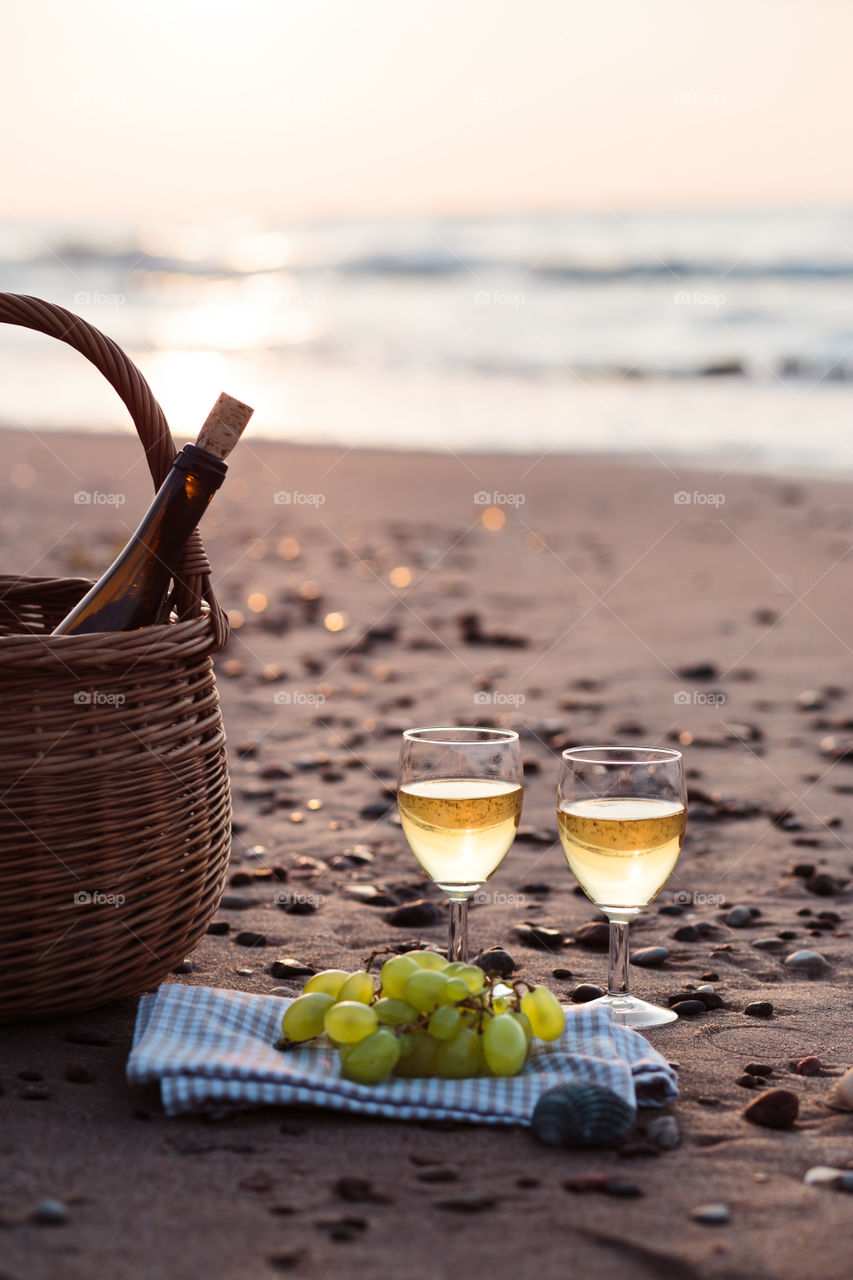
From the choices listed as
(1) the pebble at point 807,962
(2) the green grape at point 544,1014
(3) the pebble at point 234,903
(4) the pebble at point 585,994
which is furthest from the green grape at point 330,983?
(1) the pebble at point 807,962

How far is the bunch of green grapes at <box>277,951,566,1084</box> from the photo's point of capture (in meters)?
2.39

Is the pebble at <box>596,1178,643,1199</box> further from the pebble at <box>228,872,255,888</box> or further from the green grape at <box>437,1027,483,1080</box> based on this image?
the pebble at <box>228,872,255,888</box>

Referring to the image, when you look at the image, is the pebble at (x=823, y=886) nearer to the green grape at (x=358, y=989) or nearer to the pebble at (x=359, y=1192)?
the green grape at (x=358, y=989)

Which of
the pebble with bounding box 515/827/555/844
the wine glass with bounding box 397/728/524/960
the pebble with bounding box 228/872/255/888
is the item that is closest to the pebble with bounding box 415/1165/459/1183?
the wine glass with bounding box 397/728/524/960

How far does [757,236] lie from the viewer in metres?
22.8

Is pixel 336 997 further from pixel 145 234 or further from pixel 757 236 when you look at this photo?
pixel 145 234

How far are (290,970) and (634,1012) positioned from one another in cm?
84

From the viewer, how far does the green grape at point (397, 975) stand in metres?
2.46

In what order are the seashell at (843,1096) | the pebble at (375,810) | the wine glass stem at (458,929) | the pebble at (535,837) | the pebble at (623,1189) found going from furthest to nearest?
1. the pebble at (375,810)
2. the pebble at (535,837)
3. the wine glass stem at (458,929)
4. the seashell at (843,1096)
5. the pebble at (623,1189)

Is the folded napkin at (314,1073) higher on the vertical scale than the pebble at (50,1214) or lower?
higher

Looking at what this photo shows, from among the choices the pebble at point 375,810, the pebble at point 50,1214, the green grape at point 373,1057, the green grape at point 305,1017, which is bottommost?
the pebble at point 50,1214

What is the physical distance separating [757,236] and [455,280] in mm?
5269

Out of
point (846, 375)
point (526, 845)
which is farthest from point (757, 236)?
Result: point (526, 845)

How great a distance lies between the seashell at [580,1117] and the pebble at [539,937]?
3.88 feet
